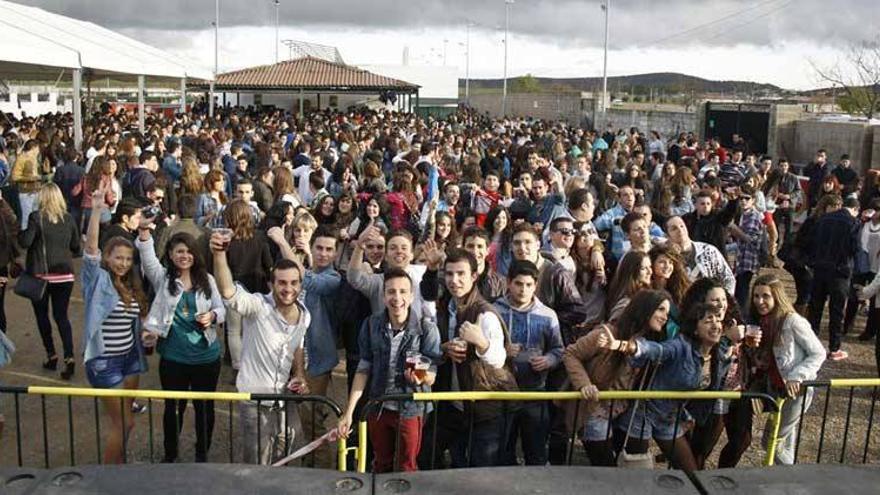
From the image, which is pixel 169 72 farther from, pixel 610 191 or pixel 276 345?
pixel 276 345

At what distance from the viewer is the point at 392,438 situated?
446 centimetres

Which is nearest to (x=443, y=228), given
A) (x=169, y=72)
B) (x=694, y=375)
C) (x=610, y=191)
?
(x=694, y=375)

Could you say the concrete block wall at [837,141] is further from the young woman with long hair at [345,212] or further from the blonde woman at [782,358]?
the blonde woman at [782,358]

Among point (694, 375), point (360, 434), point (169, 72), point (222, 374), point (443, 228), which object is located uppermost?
point (169, 72)

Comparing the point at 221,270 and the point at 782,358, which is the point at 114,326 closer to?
the point at 221,270

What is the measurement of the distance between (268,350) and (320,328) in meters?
0.53

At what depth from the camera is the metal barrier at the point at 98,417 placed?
4.10 metres

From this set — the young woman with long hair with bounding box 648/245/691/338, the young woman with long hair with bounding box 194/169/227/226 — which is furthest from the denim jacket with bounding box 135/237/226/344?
the young woman with long hair with bounding box 648/245/691/338

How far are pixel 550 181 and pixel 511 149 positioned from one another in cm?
666

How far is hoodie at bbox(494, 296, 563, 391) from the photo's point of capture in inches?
178

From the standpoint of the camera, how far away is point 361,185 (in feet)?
34.5

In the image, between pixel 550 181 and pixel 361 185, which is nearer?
pixel 550 181

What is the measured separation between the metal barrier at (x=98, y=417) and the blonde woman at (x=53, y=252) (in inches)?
28.0

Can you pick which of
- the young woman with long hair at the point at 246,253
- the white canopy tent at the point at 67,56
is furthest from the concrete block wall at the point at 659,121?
the young woman with long hair at the point at 246,253
